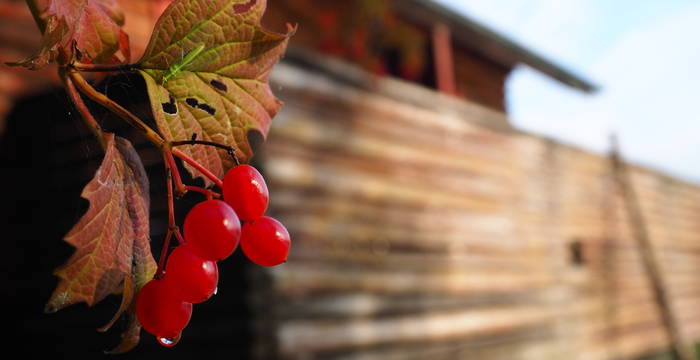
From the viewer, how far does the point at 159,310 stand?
32 centimetres

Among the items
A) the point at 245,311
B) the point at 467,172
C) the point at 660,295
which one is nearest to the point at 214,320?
the point at 245,311

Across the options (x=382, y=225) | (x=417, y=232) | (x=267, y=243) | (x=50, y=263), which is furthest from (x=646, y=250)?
(x=267, y=243)

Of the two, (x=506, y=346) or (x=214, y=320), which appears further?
(x=506, y=346)

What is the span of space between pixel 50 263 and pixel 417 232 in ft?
6.84

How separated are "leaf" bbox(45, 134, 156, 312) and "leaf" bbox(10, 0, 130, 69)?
44mm

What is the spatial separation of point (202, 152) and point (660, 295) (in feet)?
29.0

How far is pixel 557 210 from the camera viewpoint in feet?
19.5

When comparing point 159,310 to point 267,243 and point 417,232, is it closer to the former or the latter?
point 267,243

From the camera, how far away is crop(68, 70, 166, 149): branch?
0.96 ft

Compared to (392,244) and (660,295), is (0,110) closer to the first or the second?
(392,244)

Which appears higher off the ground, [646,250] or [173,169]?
[646,250]

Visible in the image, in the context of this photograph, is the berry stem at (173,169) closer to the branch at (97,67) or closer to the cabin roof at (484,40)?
the branch at (97,67)

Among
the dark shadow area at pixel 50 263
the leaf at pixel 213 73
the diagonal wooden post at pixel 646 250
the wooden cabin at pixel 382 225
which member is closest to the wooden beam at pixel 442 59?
the wooden cabin at pixel 382 225

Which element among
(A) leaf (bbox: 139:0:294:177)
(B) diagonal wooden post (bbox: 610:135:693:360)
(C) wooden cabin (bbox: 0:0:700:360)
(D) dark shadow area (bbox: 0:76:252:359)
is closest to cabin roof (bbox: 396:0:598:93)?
(C) wooden cabin (bbox: 0:0:700:360)
